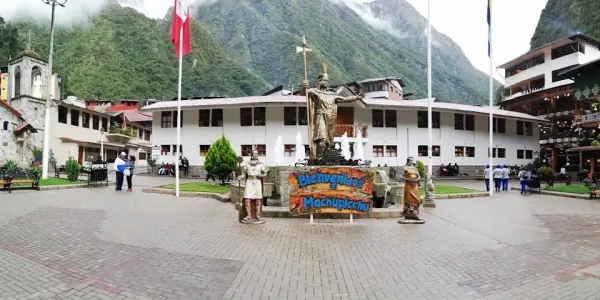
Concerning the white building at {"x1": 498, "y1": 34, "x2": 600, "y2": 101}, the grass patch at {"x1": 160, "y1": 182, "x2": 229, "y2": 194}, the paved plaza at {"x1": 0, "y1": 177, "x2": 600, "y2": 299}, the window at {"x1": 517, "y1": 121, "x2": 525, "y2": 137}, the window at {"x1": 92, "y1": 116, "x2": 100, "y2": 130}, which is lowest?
the paved plaza at {"x1": 0, "y1": 177, "x2": 600, "y2": 299}

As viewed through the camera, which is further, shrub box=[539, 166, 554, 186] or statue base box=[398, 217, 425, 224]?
shrub box=[539, 166, 554, 186]

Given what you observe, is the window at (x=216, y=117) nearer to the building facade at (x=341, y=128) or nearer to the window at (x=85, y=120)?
the building facade at (x=341, y=128)

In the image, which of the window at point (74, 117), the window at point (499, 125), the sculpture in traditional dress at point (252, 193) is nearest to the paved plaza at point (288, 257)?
the sculpture in traditional dress at point (252, 193)

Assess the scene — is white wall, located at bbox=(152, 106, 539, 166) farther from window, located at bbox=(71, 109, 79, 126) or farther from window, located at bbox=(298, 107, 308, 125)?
window, located at bbox=(71, 109, 79, 126)

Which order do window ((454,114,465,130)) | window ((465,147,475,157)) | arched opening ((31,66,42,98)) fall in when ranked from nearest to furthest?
window ((454,114,465,130))
window ((465,147,475,157))
arched opening ((31,66,42,98))

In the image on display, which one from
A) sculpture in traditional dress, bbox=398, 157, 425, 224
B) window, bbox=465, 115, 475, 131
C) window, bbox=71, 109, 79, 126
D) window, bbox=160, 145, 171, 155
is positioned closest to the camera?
sculpture in traditional dress, bbox=398, 157, 425, 224

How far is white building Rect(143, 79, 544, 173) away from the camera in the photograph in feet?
104

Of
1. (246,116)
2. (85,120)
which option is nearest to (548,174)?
(246,116)

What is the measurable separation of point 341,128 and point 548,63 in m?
29.1

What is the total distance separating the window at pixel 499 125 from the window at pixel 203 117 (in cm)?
2742

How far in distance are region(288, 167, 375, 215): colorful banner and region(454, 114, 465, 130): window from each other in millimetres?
28266

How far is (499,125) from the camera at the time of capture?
3709 cm

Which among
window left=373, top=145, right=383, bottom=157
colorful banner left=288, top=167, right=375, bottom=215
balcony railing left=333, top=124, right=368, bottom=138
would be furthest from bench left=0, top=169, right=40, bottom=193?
window left=373, top=145, right=383, bottom=157

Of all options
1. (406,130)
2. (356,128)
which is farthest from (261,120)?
(406,130)
